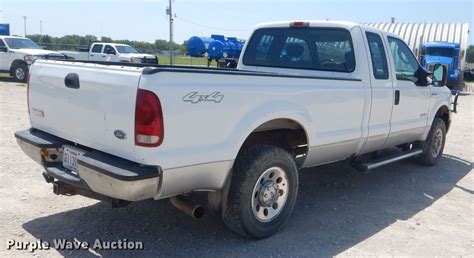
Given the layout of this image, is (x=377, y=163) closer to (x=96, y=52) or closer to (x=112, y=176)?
(x=112, y=176)

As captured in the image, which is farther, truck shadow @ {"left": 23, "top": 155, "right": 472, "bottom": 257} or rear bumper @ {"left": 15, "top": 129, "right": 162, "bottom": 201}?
truck shadow @ {"left": 23, "top": 155, "right": 472, "bottom": 257}

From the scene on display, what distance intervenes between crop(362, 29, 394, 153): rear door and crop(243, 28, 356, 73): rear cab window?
30cm

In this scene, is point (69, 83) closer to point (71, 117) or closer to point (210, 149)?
point (71, 117)

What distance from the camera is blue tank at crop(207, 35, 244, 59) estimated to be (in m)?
29.5

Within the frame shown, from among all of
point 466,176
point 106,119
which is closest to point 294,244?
point 106,119

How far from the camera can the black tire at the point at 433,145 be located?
6.66 m

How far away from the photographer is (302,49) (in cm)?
538

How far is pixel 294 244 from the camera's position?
3.84 metres

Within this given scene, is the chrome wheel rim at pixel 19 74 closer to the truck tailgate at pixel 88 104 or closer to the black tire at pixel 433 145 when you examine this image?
the truck tailgate at pixel 88 104

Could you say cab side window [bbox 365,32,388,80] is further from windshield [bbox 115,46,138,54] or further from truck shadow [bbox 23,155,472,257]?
windshield [bbox 115,46,138,54]

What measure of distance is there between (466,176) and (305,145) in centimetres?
354

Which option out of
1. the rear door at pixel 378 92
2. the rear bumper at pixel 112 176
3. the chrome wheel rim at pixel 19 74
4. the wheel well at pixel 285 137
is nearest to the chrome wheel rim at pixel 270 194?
the wheel well at pixel 285 137

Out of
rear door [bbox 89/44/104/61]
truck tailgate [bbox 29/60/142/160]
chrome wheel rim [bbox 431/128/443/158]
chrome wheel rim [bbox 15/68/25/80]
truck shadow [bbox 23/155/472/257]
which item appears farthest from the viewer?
rear door [bbox 89/44/104/61]

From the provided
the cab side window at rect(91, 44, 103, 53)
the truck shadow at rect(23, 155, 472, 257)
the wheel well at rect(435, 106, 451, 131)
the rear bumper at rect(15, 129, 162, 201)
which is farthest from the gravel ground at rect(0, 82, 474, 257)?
the cab side window at rect(91, 44, 103, 53)
